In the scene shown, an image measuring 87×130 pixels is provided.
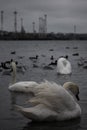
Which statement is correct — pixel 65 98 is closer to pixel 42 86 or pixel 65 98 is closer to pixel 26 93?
pixel 42 86

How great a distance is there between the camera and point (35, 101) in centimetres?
1141

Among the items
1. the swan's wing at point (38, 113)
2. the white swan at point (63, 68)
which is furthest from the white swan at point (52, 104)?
the white swan at point (63, 68)

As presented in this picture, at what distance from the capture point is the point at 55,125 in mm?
11328

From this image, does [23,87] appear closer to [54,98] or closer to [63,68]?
[54,98]

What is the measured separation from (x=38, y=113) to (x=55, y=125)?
0.56 m

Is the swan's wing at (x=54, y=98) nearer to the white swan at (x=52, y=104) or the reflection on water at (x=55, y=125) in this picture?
the white swan at (x=52, y=104)

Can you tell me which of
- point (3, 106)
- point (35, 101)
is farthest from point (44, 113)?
point (3, 106)

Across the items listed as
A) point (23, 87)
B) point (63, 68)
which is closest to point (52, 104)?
point (23, 87)

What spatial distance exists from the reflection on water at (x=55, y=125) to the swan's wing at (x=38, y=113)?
15 cm

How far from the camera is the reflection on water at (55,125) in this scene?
1110 centimetres

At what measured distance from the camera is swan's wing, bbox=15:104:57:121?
11.1 meters

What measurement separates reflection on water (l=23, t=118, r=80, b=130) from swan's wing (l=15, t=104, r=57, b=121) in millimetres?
149

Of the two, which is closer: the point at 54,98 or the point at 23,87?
the point at 54,98

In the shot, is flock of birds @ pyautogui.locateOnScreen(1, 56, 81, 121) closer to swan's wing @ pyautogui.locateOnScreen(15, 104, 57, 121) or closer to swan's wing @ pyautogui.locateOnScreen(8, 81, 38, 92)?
swan's wing @ pyautogui.locateOnScreen(15, 104, 57, 121)
